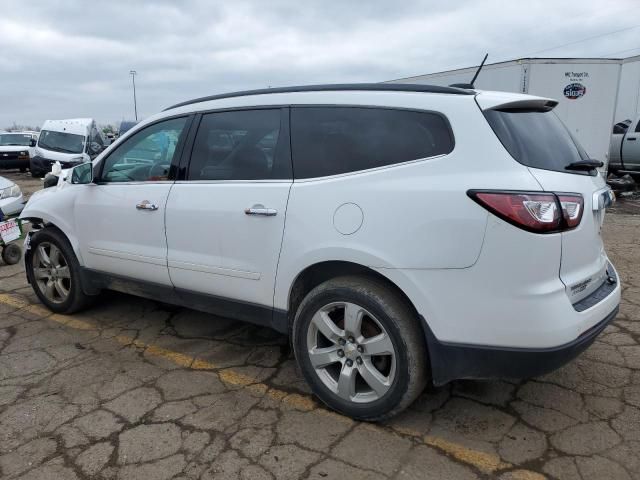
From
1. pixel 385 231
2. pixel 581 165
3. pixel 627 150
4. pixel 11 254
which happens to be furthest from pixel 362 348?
pixel 627 150

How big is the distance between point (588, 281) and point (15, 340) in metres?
3.98

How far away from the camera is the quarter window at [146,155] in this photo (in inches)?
139

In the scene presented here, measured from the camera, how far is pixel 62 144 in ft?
59.2

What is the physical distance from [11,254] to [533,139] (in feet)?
19.9

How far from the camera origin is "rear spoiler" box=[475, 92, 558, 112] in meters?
2.45

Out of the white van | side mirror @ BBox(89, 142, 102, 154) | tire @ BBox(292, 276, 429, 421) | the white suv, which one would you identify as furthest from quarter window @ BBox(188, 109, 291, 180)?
side mirror @ BBox(89, 142, 102, 154)

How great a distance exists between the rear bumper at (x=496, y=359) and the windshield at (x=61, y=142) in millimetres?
18150

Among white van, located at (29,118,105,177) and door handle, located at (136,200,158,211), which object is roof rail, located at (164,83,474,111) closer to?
door handle, located at (136,200,158,211)

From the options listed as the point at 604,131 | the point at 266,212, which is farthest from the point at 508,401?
the point at 604,131

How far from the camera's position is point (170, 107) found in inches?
146

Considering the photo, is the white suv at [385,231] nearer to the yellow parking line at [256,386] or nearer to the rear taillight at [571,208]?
the rear taillight at [571,208]

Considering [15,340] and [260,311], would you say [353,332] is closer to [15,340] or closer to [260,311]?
[260,311]

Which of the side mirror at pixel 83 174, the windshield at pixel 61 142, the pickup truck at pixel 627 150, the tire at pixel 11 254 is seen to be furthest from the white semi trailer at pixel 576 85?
the windshield at pixel 61 142

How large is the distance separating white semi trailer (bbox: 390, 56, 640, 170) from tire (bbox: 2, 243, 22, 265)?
29.7ft
